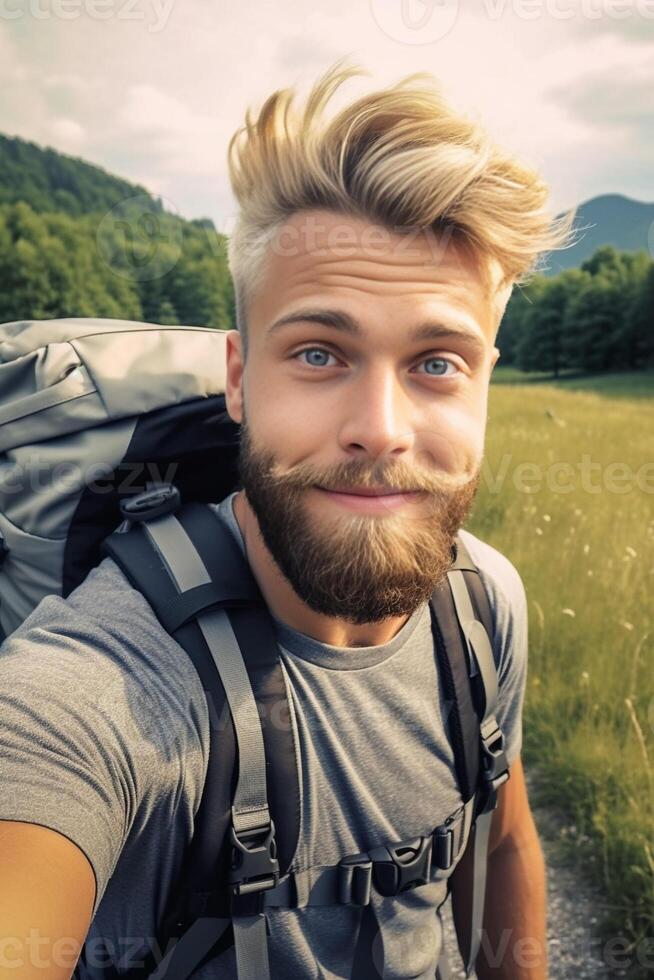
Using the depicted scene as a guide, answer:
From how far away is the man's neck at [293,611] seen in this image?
1.65 metres

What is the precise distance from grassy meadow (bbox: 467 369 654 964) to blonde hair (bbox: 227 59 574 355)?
1981 millimetres

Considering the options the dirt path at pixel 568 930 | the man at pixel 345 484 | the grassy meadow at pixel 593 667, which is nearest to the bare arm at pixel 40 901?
the man at pixel 345 484

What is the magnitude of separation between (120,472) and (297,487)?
0.48 m

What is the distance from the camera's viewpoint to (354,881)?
1527 mm

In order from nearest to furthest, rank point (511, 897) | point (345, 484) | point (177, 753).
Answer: point (177, 753) → point (345, 484) → point (511, 897)

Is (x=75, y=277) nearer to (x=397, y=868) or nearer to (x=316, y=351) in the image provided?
(x=316, y=351)

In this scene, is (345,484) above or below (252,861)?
above

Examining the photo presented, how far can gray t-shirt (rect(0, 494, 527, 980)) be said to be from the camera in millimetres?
1157

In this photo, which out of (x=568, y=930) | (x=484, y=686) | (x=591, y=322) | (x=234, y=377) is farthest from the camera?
(x=591, y=322)

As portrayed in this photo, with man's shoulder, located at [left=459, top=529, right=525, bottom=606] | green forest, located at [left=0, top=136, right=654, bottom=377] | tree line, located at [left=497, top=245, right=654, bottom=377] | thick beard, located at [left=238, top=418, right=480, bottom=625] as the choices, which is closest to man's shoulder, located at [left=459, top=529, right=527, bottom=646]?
man's shoulder, located at [left=459, top=529, right=525, bottom=606]

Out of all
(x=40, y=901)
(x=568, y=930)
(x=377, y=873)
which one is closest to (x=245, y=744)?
(x=40, y=901)

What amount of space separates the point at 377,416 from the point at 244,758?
2.61 feet

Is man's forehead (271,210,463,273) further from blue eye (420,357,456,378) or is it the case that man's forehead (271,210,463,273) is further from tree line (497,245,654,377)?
tree line (497,245,654,377)

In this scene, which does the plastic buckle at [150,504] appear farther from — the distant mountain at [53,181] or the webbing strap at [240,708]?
the distant mountain at [53,181]
